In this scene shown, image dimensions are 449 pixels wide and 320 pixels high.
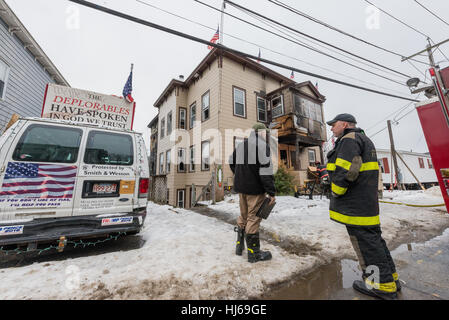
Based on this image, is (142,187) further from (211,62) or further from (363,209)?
(211,62)

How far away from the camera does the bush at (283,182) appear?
377 inches

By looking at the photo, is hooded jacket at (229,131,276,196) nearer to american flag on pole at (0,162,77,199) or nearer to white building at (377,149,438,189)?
american flag on pole at (0,162,77,199)

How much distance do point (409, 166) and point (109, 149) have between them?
99.8 feet

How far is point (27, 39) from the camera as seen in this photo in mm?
8039

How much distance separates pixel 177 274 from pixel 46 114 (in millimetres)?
5151

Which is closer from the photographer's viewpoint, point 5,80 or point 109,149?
point 109,149

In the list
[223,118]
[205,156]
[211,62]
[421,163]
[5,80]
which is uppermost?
[211,62]

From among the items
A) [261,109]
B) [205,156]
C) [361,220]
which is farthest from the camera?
[261,109]

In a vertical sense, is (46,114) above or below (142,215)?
above

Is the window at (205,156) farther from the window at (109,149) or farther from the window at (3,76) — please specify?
the window at (3,76)

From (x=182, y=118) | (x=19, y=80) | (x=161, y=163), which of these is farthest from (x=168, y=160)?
(x=19, y=80)
